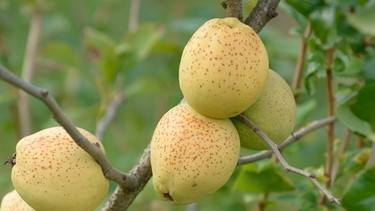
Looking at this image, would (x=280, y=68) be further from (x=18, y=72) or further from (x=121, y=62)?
(x=18, y=72)

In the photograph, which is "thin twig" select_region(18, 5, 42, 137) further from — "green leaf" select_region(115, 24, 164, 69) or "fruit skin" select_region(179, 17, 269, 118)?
"fruit skin" select_region(179, 17, 269, 118)

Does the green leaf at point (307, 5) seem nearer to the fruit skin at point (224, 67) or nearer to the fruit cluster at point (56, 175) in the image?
the fruit skin at point (224, 67)

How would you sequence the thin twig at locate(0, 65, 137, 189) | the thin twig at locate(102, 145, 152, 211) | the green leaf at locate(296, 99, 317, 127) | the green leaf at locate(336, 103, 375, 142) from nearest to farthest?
the thin twig at locate(0, 65, 137, 189) < the thin twig at locate(102, 145, 152, 211) < the green leaf at locate(336, 103, 375, 142) < the green leaf at locate(296, 99, 317, 127)

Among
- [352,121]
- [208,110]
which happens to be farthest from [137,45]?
[208,110]

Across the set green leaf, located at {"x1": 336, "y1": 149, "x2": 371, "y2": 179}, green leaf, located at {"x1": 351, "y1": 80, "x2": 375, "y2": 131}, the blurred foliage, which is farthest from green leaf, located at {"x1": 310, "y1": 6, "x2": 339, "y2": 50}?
green leaf, located at {"x1": 336, "y1": 149, "x2": 371, "y2": 179}

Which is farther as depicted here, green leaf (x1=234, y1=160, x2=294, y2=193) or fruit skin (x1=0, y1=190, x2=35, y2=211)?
green leaf (x1=234, y1=160, x2=294, y2=193)

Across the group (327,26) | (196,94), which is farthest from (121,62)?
(196,94)
